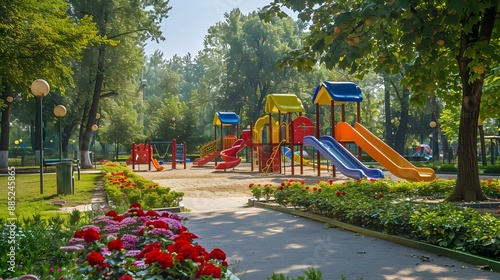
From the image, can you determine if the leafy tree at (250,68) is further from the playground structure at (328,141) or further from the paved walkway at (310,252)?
the paved walkway at (310,252)

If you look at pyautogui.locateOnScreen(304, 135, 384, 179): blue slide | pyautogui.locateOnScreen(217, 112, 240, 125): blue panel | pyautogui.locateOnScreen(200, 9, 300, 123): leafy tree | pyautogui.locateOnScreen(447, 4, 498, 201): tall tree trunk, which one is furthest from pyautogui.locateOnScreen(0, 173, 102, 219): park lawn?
pyautogui.locateOnScreen(200, 9, 300, 123): leafy tree

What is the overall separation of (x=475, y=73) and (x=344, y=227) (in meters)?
4.40

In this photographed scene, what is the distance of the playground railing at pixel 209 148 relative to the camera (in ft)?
140

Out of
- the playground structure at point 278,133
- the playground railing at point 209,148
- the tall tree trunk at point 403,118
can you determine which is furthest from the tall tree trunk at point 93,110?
the tall tree trunk at point 403,118

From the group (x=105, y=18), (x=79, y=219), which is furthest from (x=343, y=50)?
(x=105, y=18)

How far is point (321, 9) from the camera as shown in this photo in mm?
10703

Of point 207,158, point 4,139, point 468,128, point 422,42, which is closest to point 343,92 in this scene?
point 468,128

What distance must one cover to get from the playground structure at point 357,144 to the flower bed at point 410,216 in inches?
279

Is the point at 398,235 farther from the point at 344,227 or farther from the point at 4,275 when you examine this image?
the point at 4,275

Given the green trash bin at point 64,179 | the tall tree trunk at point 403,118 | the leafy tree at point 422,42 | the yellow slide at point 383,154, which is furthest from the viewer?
the tall tree trunk at point 403,118

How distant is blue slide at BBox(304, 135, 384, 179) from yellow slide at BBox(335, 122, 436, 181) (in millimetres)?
703

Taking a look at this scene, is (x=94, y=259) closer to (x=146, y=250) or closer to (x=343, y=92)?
(x=146, y=250)

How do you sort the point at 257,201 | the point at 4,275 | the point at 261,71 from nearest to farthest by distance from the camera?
the point at 4,275 < the point at 257,201 < the point at 261,71

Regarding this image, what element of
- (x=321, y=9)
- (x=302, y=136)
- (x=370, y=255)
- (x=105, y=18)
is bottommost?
(x=370, y=255)
